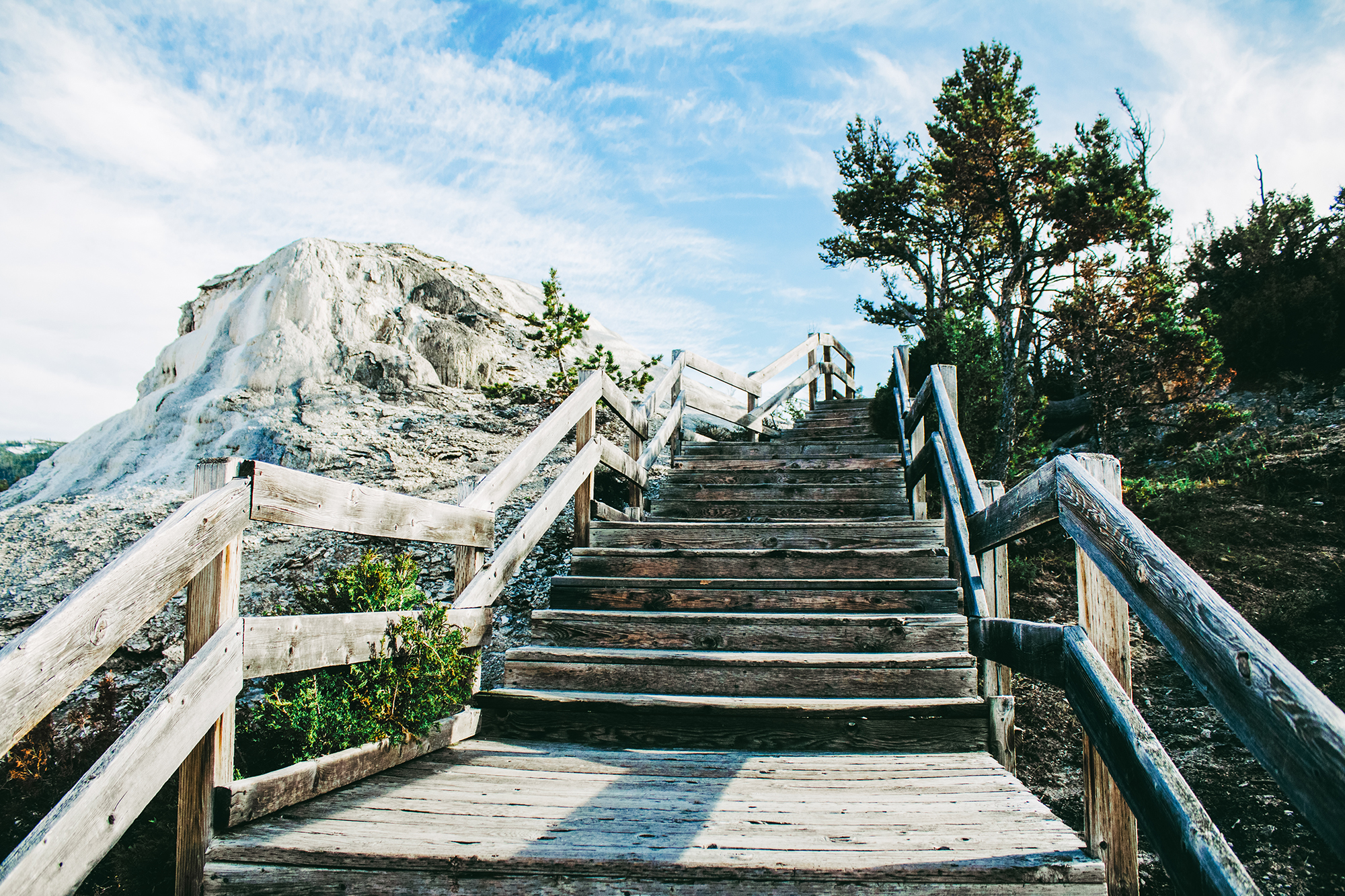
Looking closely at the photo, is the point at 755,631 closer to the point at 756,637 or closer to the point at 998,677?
the point at 756,637

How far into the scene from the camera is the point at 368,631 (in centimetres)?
263

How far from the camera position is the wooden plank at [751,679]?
3375 millimetres

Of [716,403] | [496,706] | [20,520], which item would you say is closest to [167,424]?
[20,520]

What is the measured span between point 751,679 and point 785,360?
7152mm

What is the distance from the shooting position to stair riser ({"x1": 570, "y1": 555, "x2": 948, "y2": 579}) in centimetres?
450

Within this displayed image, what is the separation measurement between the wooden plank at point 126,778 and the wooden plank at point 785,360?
754cm

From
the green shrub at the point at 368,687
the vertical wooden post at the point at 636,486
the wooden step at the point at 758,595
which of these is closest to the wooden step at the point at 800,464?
the vertical wooden post at the point at 636,486

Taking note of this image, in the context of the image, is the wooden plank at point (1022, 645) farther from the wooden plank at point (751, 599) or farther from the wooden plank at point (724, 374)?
the wooden plank at point (724, 374)

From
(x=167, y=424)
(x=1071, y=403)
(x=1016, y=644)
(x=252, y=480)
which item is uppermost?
(x=1071, y=403)

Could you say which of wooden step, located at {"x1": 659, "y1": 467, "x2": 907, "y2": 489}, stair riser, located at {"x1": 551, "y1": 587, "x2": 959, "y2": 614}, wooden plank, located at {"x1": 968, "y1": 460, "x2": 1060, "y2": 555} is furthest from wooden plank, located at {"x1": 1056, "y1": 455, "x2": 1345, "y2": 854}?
wooden step, located at {"x1": 659, "y1": 467, "x2": 907, "y2": 489}

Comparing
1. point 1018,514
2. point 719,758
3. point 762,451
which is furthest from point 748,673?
point 762,451

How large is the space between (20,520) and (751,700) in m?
6.49

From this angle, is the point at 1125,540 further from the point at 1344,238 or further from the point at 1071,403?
the point at 1344,238

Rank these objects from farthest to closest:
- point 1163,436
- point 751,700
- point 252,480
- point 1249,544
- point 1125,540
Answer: point 1163,436
point 1249,544
point 751,700
point 252,480
point 1125,540
